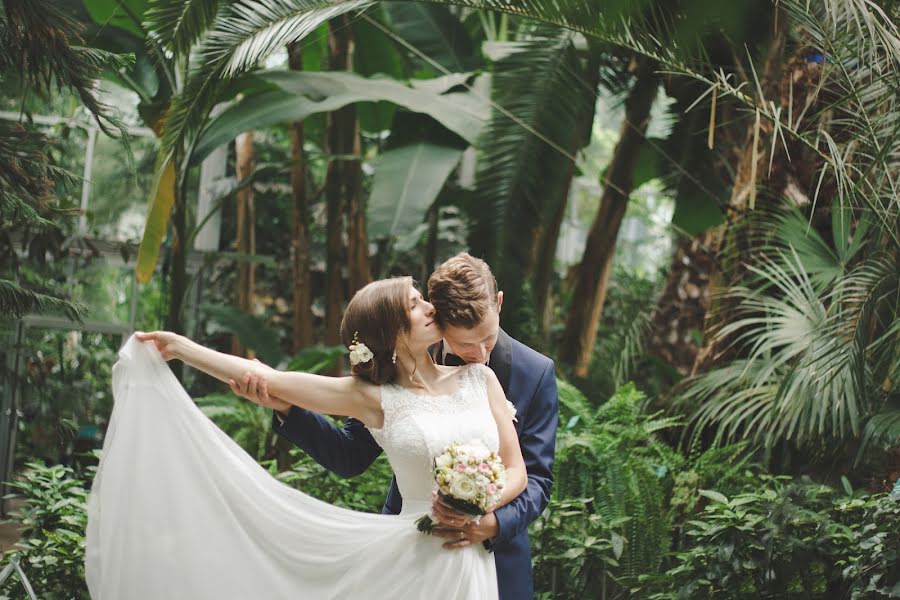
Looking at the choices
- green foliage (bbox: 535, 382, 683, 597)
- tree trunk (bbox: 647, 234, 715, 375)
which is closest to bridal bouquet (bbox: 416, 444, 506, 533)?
green foliage (bbox: 535, 382, 683, 597)

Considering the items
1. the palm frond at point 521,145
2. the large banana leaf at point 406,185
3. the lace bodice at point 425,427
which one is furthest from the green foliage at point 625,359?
the lace bodice at point 425,427

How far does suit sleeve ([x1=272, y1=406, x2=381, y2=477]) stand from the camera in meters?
2.68

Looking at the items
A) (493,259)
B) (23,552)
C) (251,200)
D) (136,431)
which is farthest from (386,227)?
(251,200)

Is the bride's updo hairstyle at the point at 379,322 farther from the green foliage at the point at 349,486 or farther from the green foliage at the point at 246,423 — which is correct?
the green foliage at the point at 246,423

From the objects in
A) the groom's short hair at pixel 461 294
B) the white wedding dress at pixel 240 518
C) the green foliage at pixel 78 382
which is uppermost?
the groom's short hair at pixel 461 294

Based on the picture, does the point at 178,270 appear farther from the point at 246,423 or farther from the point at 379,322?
the point at 379,322

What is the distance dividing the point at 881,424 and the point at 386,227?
2.77 metres

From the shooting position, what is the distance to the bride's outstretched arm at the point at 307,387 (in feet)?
8.46

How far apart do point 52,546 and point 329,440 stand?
2185 mm

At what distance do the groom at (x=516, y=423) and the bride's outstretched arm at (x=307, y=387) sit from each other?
54 millimetres

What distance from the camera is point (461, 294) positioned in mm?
2537

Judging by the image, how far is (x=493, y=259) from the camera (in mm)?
5562

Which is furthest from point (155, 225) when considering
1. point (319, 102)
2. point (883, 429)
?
point (883, 429)

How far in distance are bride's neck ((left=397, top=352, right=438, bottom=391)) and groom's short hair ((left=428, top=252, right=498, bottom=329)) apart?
0.46 feet
